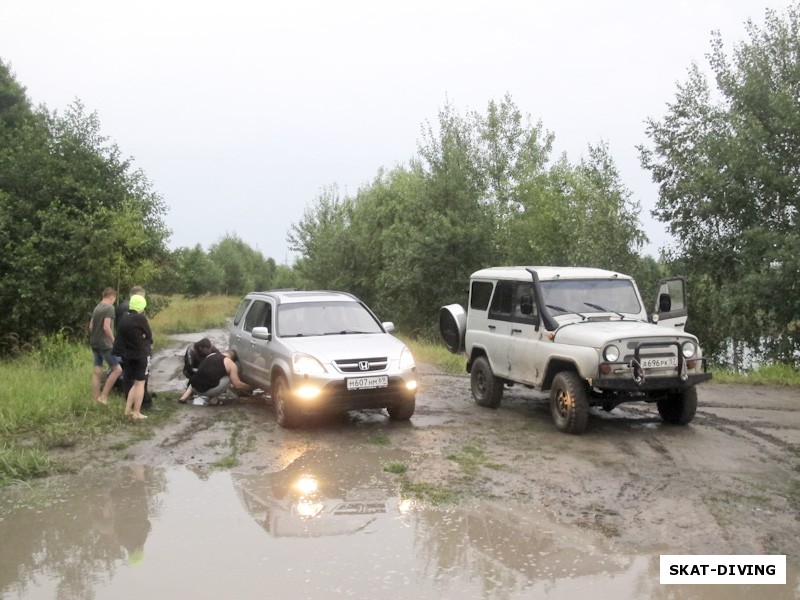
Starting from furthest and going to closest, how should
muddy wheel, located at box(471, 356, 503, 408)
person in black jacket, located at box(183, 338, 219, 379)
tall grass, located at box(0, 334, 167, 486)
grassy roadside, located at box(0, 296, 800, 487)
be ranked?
person in black jacket, located at box(183, 338, 219, 379)
muddy wheel, located at box(471, 356, 503, 408)
grassy roadside, located at box(0, 296, 800, 487)
tall grass, located at box(0, 334, 167, 486)

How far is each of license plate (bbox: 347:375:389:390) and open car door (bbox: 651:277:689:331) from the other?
3.66m

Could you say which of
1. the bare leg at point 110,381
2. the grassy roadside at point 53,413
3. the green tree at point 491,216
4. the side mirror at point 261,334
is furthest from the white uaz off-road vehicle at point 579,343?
the green tree at point 491,216

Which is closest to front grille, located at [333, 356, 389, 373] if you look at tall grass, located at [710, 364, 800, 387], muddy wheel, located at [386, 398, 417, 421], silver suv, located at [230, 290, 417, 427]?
silver suv, located at [230, 290, 417, 427]

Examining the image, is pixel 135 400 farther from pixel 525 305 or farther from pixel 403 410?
pixel 525 305

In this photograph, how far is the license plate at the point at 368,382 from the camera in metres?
9.84

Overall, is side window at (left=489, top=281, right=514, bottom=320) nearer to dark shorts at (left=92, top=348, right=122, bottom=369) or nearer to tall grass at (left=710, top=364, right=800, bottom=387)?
dark shorts at (left=92, top=348, right=122, bottom=369)

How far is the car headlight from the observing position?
9883mm

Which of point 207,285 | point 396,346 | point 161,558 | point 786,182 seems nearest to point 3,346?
point 396,346

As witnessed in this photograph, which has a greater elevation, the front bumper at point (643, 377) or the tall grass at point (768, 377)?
the front bumper at point (643, 377)

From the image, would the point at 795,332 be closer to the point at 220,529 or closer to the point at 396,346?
the point at 396,346

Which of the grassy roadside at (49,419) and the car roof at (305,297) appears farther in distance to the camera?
the car roof at (305,297)

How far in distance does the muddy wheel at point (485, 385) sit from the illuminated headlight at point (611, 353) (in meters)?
2.60

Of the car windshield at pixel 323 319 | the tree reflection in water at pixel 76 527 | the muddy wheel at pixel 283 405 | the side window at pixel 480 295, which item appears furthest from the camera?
the side window at pixel 480 295

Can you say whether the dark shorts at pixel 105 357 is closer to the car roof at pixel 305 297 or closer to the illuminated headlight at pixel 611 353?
the car roof at pixel 305 297
